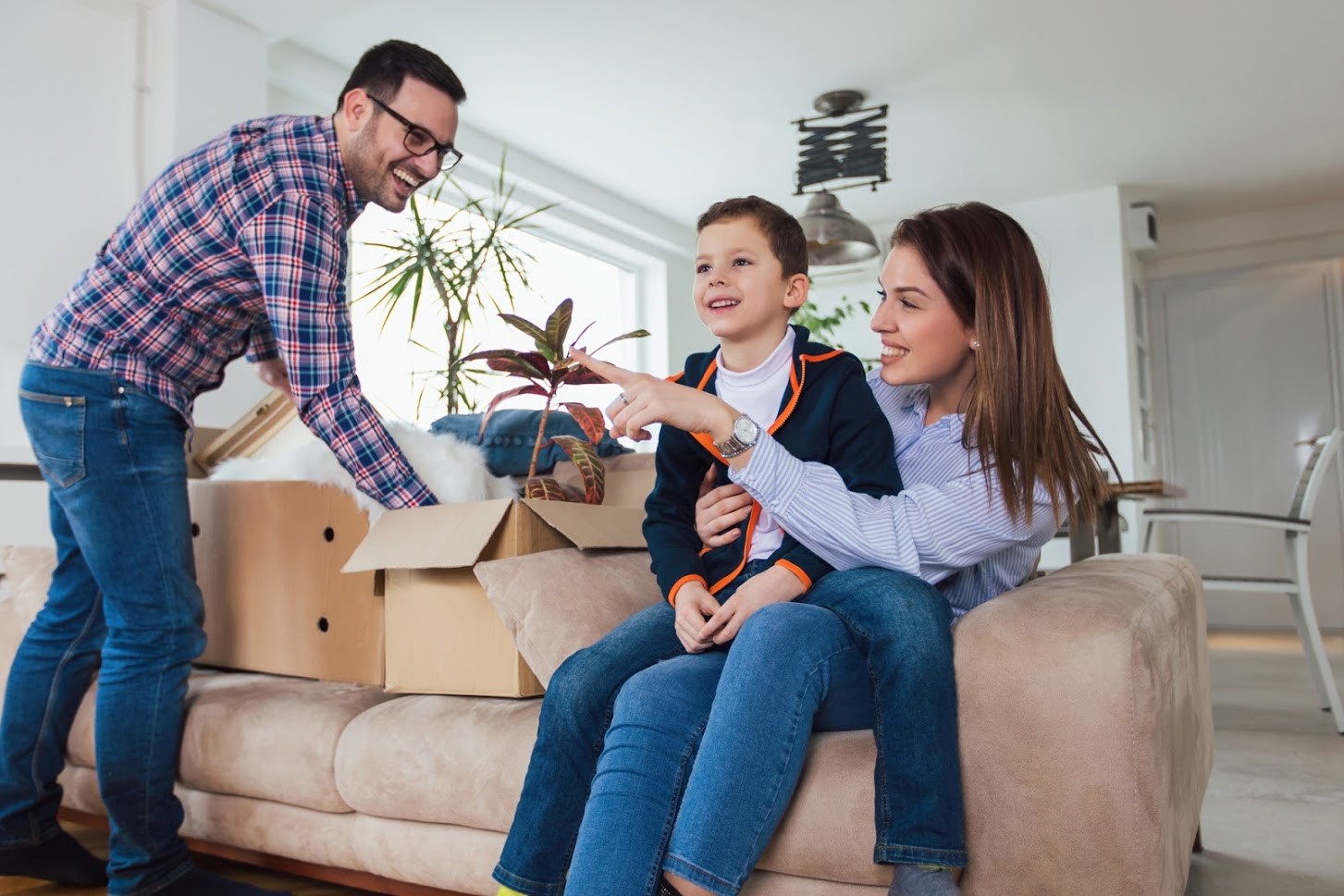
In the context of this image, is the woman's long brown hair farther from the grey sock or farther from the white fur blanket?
the white fur blanket

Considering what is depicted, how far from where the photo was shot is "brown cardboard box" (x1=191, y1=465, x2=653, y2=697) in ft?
4.75

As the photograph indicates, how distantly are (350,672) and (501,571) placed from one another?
47cm

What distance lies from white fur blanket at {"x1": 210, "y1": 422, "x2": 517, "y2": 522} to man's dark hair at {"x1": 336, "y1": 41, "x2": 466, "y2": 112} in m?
0.54

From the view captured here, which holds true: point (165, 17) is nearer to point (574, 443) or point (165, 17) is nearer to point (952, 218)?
point (574, 443)

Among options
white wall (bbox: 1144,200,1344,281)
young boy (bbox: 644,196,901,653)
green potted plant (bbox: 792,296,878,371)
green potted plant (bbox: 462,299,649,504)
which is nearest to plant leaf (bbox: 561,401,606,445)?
green potted plant (bbox: 462,299,649,504)

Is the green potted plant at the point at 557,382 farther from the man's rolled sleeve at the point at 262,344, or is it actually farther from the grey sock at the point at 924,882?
the grey sock at the point at 924,882

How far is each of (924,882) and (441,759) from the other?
2.29 feet

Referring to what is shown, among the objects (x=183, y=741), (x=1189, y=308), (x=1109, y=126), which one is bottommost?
(x=183, y=741)

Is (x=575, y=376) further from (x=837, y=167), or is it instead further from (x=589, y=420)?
(x=837, y=167)

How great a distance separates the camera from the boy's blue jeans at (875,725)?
3.14ft

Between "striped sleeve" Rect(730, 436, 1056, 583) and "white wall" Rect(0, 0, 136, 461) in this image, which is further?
"white wall" Rect(0, 0, 136, 461)

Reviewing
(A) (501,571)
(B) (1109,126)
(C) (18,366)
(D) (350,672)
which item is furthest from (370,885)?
(B) (1109,126)

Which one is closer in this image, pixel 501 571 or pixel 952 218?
pixel 952 218

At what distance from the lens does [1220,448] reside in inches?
267
